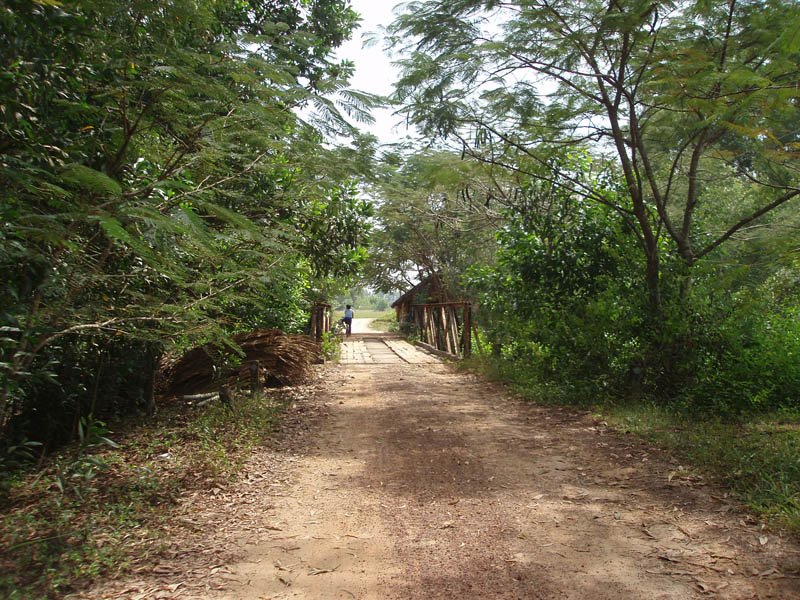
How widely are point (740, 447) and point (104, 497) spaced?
5.36 metres

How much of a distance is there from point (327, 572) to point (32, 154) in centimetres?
290

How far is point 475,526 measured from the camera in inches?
152

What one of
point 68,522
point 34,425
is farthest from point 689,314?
point 34,425

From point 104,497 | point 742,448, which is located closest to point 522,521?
point 742,448

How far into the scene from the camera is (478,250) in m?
24.2

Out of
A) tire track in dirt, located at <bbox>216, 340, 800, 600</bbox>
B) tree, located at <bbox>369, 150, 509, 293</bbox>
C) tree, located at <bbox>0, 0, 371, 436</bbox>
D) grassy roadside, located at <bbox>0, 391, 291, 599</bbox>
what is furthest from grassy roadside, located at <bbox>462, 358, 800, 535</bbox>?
tree, located at <bbox>369, 150, 509, 293</bbox>

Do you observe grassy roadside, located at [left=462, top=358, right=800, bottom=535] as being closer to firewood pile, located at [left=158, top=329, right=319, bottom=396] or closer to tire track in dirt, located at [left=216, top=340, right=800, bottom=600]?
tire track in dirt, located at [left=216, top=340, right=800, bottom=600]

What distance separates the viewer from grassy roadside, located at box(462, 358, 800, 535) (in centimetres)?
400

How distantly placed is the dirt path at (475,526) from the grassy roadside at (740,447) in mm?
199

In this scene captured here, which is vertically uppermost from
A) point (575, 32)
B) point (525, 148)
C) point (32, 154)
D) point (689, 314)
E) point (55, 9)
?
point (575, 32)

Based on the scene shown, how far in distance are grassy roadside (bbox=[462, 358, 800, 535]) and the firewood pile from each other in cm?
473

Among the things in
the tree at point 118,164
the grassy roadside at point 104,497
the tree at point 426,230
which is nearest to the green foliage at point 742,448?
the tree at point 118,164

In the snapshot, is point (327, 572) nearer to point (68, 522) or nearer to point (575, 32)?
point (68, 522)

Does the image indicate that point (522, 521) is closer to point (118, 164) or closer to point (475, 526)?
point (475, 526)
